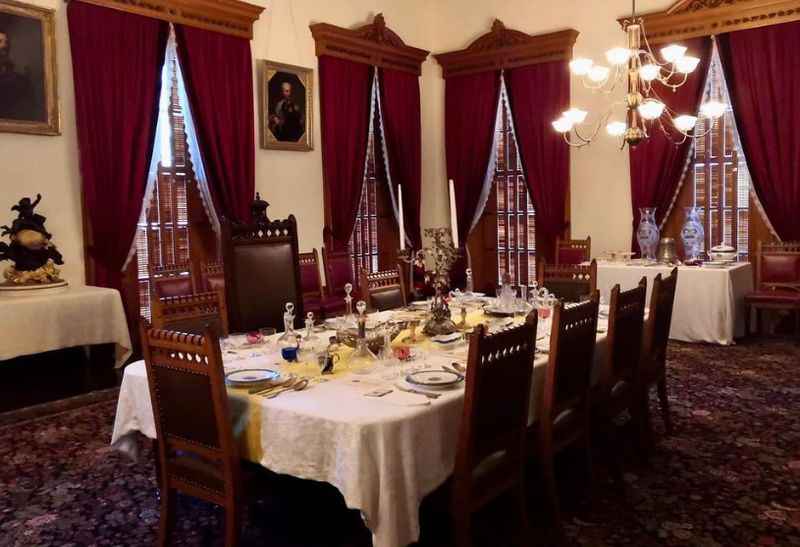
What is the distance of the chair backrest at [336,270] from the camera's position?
6.06m

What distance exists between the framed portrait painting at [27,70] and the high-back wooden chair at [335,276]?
2.22 m

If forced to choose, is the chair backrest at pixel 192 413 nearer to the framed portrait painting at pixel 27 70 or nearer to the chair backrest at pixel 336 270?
the framed portrait painting at pixel 27 70

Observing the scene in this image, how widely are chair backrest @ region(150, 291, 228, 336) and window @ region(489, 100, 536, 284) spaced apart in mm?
5002

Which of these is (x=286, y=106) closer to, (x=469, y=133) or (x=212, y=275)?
(x=469, y=133)

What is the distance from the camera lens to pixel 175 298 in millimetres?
3240

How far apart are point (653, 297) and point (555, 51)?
467 centimetres

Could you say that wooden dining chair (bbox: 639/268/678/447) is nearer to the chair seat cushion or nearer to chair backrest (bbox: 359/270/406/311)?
chair backrest (bbox: 359/270/406/311)

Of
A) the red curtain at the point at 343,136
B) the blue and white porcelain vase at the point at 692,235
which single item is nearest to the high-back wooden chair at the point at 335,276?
the red curtain at the point at 343,136

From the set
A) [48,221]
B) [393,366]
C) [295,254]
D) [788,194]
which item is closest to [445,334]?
[393,366]

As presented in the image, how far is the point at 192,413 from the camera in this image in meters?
2.37

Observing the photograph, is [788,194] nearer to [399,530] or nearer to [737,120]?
[737,120]

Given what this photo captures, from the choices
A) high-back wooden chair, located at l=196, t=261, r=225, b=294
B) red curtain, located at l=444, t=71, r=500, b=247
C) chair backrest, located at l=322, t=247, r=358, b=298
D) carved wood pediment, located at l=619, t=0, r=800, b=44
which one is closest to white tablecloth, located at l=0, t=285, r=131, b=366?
high-back wooden chair, located at l=196, t=261, r=225, b=294

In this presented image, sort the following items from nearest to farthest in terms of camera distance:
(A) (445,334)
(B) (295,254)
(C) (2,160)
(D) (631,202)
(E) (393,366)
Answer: (E) (393,366)
(A) (445,334)
(B) (295,254)
(C) (2,160)
(D) (631,202)

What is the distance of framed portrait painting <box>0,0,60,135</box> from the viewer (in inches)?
189
